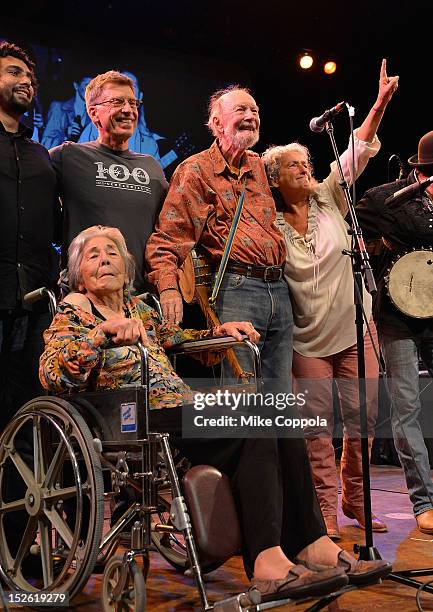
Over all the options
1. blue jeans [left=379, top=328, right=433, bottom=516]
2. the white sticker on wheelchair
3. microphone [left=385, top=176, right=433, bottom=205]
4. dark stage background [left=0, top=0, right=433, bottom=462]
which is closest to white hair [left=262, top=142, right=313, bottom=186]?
microphone [left=385, top=176, right=433, bottom=205]

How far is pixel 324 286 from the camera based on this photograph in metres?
2.90

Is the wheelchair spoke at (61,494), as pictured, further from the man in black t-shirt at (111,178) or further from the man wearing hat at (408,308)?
the man wearing hat at (408,308)

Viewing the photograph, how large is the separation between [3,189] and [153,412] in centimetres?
99

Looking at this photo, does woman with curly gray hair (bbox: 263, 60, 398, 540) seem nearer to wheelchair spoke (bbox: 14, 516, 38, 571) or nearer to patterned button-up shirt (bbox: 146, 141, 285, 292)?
patterned button-up shirt (bbox: 146, 141, 285, 292)

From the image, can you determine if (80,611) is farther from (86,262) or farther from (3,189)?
(3,189)

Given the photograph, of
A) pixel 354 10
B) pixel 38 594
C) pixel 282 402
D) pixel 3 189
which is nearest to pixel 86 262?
pixel 3 189

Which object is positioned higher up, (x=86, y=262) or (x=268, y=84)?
(x=268, y=84)

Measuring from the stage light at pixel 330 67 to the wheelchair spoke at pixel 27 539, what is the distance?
4565mm

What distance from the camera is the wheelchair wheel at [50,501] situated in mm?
1870

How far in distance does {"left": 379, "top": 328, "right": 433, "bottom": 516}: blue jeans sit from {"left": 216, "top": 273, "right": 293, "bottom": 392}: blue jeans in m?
0.48

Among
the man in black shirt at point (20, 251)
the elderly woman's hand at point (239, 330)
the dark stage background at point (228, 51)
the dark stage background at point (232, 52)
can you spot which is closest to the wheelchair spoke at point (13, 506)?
the man in black shirt at point (20, 251)

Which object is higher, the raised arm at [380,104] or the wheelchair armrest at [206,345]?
the raised arm at [380,104]

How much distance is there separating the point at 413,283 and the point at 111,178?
1192 mm

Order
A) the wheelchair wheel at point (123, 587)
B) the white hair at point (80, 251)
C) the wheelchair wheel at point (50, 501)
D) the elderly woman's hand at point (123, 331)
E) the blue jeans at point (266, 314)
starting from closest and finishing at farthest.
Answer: the wheelchair wheel at point (123, 587) < the wheelchair wheel at point (50, 501) < the elderly woman's hand at point (123, 331) < the white hair at point (80, 251) < the blue jeans at point (266, 314)
